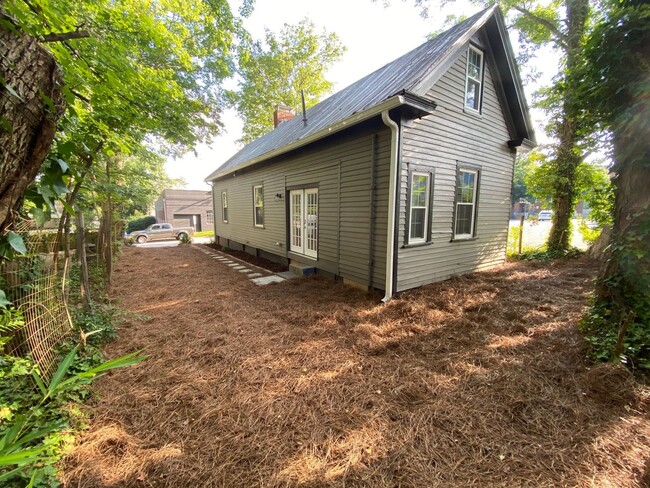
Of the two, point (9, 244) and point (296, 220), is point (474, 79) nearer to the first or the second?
point (296, 220)

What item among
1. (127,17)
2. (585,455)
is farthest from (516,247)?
(127,17)

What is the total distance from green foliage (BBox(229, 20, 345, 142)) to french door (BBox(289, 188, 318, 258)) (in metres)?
12.6

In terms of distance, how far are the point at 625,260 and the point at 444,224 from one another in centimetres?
330

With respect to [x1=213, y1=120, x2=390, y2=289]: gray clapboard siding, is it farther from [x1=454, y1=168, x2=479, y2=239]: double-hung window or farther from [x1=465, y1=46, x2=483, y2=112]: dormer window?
[x1=465, y1=46, x2=483, y2=112]: dormer window

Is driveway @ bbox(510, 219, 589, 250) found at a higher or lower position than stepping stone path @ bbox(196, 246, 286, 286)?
higher

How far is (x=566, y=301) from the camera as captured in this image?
15.8ft

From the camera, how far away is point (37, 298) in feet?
8.88

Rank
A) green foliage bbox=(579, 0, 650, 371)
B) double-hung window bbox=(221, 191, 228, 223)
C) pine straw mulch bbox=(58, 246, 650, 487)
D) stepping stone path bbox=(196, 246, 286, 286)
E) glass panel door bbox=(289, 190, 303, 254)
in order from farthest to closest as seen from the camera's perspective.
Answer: double-hung window bbox=(221, 191, 228, 223) < glass panel door bbox=(289, 190, 303, 254) < stepping stone path bbox=(196, 246, 286, 286) < green foliage bbox=(579, 0, 650, 371) < pine straw mulch bbox=(58, 246, 650, 487)

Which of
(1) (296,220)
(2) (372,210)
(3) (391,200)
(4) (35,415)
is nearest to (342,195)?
(2) (372,210)

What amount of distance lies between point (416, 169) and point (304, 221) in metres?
3.40

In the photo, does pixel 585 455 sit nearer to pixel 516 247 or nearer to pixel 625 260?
pixel 625 260

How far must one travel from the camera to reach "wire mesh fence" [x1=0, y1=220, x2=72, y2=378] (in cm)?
245

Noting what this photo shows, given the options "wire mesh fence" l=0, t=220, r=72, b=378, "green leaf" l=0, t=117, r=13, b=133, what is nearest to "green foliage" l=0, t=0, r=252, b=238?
"green leaf" l=0, t=117, r=13, b=133

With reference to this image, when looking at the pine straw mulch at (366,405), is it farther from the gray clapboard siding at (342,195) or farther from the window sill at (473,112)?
the window sill at (473,112)
